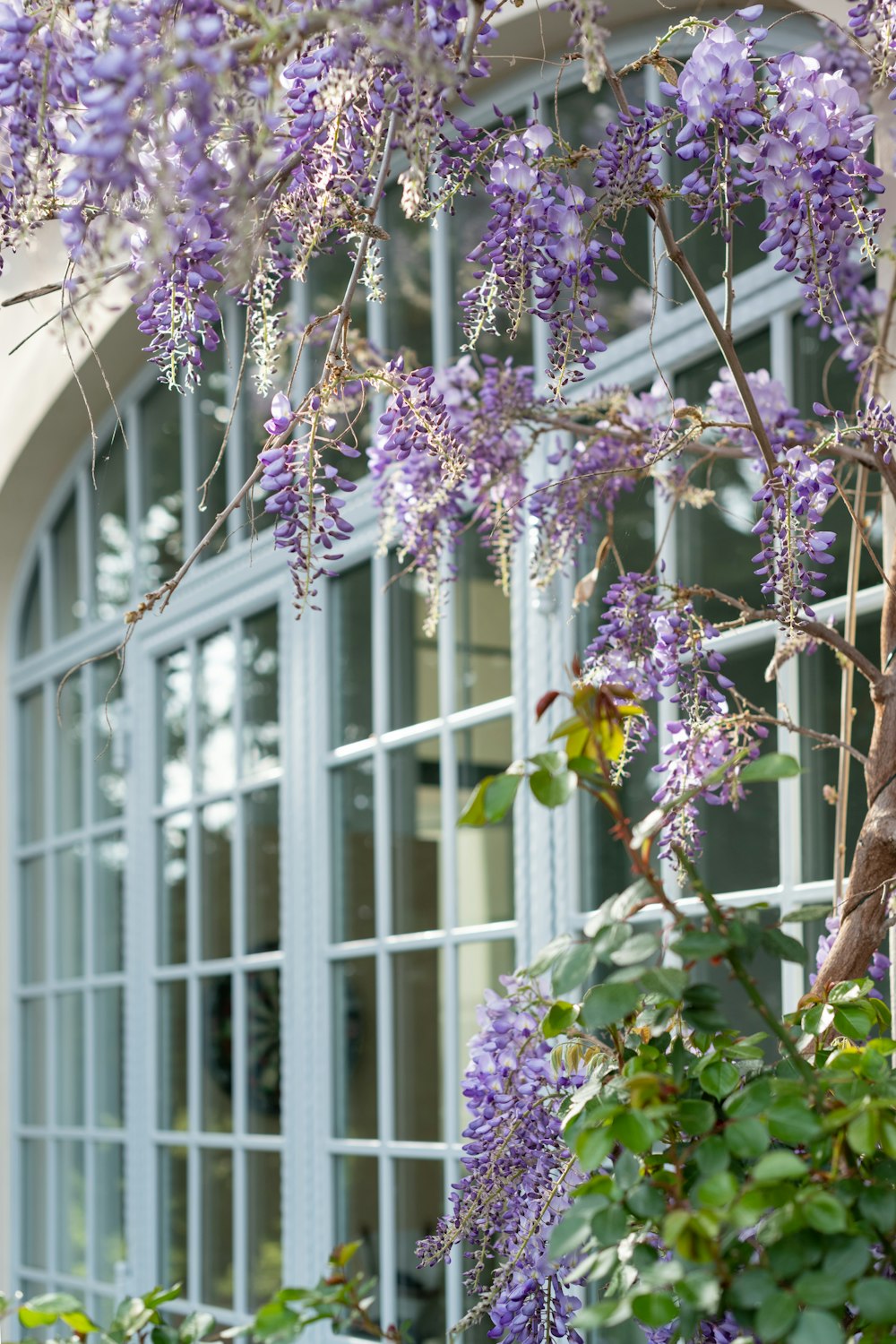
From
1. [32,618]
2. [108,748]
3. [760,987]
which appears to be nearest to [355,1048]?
[760,987]

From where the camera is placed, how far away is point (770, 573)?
1507 mm

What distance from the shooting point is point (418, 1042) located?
3.09 m

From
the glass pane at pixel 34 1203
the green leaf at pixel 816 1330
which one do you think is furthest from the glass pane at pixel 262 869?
the green leaf at pixel 816 1330

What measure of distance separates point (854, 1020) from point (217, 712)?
2.80 metres

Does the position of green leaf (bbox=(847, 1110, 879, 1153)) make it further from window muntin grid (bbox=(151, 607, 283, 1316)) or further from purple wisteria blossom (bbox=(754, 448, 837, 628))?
window muntin grid (bbox=(151, 607, 283, 1316))

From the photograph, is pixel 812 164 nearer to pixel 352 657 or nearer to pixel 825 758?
pixel 825 758

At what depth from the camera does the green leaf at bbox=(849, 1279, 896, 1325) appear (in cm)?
91

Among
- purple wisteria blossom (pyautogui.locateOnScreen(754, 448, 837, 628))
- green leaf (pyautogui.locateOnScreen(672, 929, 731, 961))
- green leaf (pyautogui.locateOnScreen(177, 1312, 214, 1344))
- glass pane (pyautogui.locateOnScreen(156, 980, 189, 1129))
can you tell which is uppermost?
purple wisteria blossom (pyautogui.locateOnScreen(754, 448, 837, 628))

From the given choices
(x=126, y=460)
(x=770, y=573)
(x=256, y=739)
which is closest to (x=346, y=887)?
(x=256, y=739)

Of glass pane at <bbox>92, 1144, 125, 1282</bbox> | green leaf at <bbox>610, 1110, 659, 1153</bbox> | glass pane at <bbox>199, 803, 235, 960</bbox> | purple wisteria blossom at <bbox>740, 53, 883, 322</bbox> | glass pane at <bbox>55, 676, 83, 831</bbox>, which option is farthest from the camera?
glass pane at <bbox>55, 676, 83, 831</bbox>

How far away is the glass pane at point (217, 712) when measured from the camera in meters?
3.83

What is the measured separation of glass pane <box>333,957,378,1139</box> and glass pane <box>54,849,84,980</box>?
149 centimetres

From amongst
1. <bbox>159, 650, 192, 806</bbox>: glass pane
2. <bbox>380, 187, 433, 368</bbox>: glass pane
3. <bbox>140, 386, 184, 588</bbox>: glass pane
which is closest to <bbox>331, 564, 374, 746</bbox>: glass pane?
<bbox>380, 187, 433, 368</bbox>: glass pane

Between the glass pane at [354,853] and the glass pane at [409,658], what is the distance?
0.19 m
